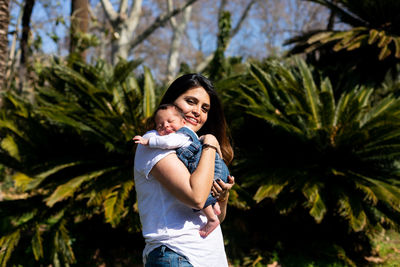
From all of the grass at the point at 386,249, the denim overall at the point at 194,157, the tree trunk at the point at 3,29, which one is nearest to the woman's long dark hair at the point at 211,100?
the denim overall at the point at 194,157

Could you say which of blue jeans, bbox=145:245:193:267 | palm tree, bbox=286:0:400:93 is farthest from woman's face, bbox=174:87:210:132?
palm tree, bbox=286:0:400:93

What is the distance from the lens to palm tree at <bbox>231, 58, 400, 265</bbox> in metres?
4.83

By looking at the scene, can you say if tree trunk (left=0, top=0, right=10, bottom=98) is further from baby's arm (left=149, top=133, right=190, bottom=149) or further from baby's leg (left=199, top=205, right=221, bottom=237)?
baby's leg (left=199, top=205, right=221, bottom=237)

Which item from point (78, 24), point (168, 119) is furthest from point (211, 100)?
point (78, 24)

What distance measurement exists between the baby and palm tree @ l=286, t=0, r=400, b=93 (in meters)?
5.81

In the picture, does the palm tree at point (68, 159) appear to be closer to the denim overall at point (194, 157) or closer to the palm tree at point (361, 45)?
the denim overall at point (194, 157)

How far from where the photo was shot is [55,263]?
4.96 meters

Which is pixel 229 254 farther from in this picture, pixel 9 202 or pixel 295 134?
pixel 9 202

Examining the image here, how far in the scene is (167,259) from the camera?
5.07 feet

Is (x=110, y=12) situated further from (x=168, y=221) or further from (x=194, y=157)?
(x=168, y=221)

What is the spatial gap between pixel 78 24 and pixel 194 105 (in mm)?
7682

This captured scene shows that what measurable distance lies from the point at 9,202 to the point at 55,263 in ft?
3.84

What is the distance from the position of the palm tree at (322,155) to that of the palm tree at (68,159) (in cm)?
165

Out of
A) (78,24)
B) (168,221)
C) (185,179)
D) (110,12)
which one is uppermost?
(110,12)
